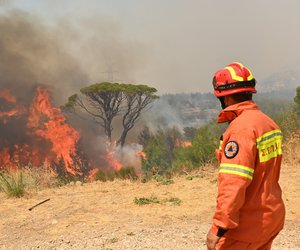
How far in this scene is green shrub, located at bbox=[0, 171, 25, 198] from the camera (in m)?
7.24

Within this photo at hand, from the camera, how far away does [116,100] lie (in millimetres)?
36719

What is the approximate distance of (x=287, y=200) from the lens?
6.29 m

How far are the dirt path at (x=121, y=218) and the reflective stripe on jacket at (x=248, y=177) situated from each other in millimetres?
2590

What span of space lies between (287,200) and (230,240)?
15.2ft

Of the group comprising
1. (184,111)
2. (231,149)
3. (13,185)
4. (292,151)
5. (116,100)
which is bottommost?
(292,151)

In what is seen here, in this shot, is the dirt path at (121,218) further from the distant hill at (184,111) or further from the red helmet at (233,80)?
the distant hill at (184,111)

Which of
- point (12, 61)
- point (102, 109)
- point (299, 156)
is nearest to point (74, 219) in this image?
point (299, 156)

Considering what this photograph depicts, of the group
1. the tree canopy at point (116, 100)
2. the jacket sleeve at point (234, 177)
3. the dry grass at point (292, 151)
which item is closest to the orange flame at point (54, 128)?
the tree canopy at point (116, 100)

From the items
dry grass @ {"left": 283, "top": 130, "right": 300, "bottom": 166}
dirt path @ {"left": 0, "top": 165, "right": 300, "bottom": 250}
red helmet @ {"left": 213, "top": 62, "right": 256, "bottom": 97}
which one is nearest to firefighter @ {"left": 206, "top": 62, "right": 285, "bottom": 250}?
red helmet @ {"left": 213, "top": 62, "right": 256, "bottom": 97}

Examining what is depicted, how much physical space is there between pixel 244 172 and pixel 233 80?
527mm

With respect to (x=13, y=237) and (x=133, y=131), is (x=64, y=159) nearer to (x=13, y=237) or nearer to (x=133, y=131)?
(x=133, y=131)

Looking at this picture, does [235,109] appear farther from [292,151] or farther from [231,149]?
[292,151]

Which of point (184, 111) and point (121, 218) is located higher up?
point (184, 111)

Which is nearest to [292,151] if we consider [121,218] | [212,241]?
[121,218]
